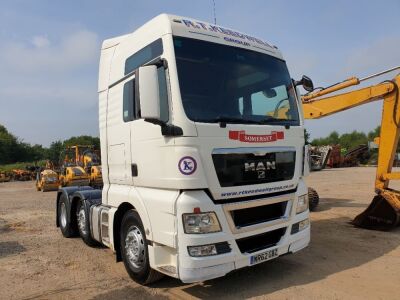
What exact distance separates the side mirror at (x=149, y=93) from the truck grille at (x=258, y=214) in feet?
4.80

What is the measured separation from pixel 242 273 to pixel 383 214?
4.19m

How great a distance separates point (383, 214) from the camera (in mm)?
8023

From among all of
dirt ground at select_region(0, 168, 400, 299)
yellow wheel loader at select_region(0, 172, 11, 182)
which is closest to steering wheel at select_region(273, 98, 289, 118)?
dirt ground at select_region(0, 168, 400, 299)

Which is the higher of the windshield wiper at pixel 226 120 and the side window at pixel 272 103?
the side window at pixel 272 103

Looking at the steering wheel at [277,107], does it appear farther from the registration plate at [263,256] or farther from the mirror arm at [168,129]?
the registration plate at [263,256]

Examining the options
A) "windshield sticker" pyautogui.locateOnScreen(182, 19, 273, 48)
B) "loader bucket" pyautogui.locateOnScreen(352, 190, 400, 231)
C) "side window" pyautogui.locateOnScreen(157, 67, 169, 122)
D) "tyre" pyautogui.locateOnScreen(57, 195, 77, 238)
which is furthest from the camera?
"tyre" pyautogui.locateOnScreen(57, 195, 77, 238)

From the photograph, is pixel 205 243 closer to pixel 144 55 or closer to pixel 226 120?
pixel 226 120

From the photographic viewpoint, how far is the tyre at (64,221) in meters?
8.07

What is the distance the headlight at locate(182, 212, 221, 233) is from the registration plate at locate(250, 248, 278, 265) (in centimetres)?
64

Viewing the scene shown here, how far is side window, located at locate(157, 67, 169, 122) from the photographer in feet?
14.3

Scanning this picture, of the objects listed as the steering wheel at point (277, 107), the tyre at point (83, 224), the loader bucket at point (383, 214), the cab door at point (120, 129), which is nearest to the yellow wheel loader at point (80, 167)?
the tyre at point (83, 224)

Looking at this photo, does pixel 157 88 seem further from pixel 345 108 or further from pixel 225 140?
pixel 345 108

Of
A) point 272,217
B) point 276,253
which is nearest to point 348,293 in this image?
point 276,253

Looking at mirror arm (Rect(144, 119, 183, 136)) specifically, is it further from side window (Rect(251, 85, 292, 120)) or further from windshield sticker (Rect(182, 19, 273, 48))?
windshield sticker (Rect(182, 19, 273, 48))
